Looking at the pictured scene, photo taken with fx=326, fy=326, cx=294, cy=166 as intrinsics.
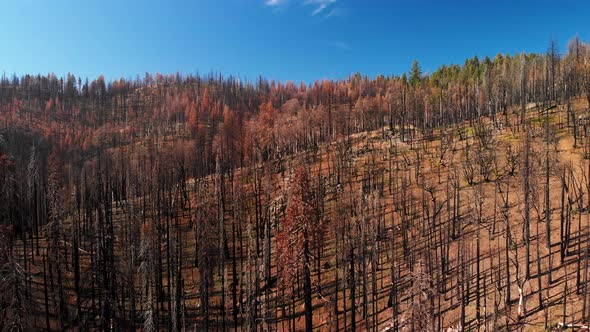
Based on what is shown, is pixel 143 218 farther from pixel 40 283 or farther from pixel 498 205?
pixel 498 205

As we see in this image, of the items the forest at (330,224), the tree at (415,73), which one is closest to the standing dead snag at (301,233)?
the forest at (330,224)

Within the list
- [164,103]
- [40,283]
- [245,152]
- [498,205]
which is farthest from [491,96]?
[164,103]

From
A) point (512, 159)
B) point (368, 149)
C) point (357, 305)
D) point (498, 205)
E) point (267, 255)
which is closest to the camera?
point (357, 305)

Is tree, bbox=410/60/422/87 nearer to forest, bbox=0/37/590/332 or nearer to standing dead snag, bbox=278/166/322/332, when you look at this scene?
forest, bbox=0/37/590/332

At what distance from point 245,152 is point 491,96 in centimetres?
7986

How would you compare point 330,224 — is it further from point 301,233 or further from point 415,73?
point 415,73

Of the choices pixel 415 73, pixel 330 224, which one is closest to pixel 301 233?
pixel 330 224

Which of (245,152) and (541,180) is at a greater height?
(245,152)

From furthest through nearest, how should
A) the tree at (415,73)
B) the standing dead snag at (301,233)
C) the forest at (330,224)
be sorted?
the tree at (415,73) → the forest at (330,224) → the standing dead snag at (301,233)

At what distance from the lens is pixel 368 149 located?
90.2m

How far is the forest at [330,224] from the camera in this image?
30.5 meters

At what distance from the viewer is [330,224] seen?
54125 millimetres

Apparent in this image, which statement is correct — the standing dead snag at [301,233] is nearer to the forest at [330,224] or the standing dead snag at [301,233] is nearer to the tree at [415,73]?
the forest at [330,224]

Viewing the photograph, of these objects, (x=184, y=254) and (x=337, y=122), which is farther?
(x=337, y=122)
